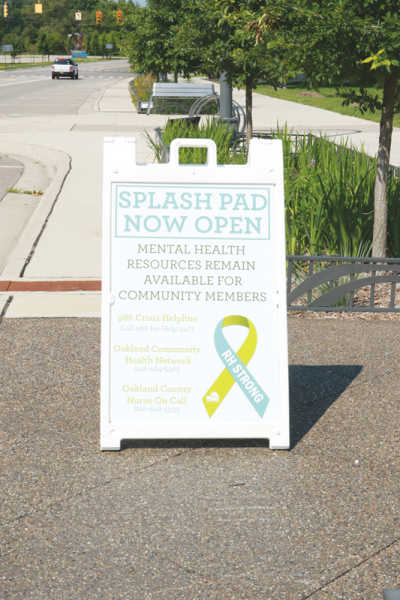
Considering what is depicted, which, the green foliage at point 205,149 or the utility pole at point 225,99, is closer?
the green foliage at point 205,149

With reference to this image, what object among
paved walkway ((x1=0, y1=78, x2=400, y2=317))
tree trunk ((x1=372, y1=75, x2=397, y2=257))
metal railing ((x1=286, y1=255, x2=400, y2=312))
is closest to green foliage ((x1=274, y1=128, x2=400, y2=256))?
tree trunk ((x1=372, y1=75, x2=397, y2=257))

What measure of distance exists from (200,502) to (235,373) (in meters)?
0.71

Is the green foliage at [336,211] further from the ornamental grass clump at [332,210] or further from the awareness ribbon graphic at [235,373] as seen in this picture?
the awareness ribbon graphic at [235,373]

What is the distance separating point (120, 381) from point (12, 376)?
117 cm

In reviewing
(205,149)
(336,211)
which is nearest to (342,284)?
(336,211)

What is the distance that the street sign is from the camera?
3527 millimetres

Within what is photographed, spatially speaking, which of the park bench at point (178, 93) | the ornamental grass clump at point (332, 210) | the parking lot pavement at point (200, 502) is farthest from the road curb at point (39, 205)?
the park bench at point (178, 93)

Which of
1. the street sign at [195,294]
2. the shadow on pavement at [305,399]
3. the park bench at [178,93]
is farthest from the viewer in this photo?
the park bench at [178,93]

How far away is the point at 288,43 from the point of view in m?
5.72

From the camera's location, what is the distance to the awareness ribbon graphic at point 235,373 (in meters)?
3.53

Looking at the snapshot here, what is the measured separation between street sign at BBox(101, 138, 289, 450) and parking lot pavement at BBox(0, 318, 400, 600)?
0.21m

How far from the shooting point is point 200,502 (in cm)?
310

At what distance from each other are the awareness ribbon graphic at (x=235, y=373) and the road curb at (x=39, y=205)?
3468mm

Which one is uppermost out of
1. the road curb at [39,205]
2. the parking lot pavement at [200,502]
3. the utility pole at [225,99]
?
the utility pole at [225,99]
